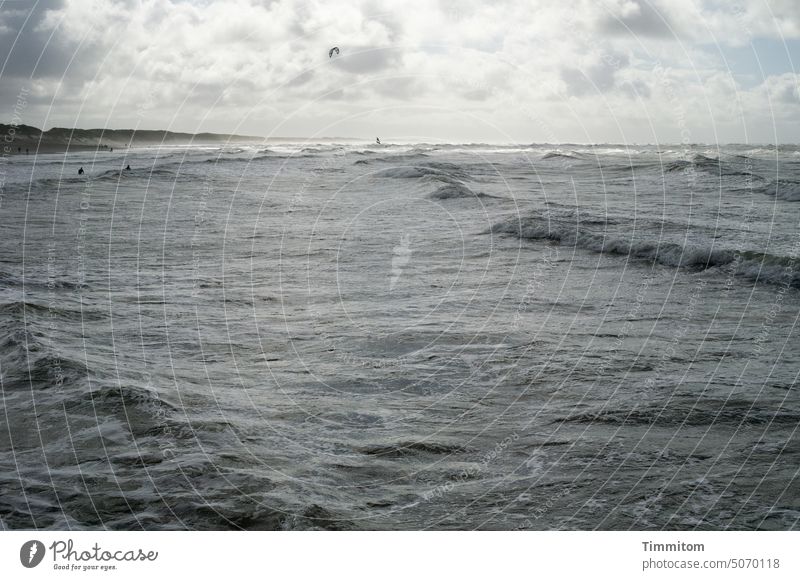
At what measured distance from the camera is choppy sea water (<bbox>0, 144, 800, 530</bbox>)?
580 centimetres

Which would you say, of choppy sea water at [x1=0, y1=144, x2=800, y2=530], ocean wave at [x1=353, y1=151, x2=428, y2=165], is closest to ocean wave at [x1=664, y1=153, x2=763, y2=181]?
ocean wave at [x1=353, y1=151, x2=428, y2=165]

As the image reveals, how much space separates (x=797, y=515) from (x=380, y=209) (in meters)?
17.5

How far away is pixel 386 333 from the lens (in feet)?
32.9

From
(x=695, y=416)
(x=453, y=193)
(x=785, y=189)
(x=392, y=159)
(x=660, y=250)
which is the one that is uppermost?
(x=392, y=159)

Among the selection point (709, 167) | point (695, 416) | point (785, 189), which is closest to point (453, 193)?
point (785, 189)

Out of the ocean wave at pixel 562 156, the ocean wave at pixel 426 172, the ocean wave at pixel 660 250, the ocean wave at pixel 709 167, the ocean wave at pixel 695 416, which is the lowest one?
the ocean wave at pixel 695 416

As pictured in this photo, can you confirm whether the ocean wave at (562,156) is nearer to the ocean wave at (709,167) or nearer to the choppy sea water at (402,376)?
the ocean wave at (709,167)

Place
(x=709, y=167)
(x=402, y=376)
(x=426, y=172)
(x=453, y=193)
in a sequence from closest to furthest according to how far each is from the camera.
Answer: (x=402, y=376) → (x=453, y=193) → (x=426, y=172) → (x=709, y=167)

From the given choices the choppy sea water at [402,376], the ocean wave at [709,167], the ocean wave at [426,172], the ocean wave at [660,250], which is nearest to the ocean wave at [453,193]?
the ocean wave at [426,172]

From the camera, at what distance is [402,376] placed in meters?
8.45

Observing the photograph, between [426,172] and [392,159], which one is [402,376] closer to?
[426,172]

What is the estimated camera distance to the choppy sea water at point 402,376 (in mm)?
5805

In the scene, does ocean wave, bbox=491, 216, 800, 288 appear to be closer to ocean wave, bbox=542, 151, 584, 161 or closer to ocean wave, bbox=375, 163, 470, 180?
ocean wave, bbox=375, 163, 470, 180
